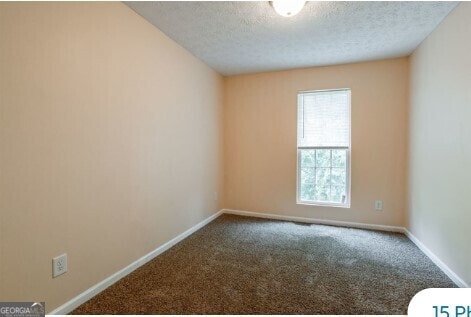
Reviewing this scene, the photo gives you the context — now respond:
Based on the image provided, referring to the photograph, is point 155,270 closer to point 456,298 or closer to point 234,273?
point 234,273

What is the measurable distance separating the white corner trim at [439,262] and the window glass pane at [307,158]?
1.51m

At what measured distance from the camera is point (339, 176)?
135 inches

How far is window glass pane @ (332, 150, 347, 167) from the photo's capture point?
3.41 m

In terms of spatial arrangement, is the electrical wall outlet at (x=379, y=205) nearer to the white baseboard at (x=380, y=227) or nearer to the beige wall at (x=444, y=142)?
the white baseboard at (x=380, y=227)

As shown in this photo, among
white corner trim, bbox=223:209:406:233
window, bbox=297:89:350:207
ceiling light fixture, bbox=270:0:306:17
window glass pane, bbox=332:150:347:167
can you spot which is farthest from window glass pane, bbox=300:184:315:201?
ceiling light fixture, bbox=270:0:306:17

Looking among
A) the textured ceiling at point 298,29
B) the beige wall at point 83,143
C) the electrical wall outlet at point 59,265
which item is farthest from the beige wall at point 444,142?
the electrical wall outlet at point 59,265

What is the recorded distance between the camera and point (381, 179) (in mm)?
3215

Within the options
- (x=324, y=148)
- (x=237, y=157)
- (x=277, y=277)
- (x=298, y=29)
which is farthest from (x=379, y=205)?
(x=298, y=29)

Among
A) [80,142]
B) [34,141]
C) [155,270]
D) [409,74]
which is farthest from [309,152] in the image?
[34,141]

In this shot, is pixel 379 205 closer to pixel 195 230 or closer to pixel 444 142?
pixel 444 142

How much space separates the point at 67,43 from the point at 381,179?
3727 mm

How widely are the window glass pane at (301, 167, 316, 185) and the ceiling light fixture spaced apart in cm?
223

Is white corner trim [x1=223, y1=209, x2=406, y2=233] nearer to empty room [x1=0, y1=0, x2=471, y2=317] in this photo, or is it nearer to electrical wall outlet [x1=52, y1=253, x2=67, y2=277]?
empty room [x1=0, y1=0, x2=471, y2=317]

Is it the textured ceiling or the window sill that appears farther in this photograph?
the window sill
